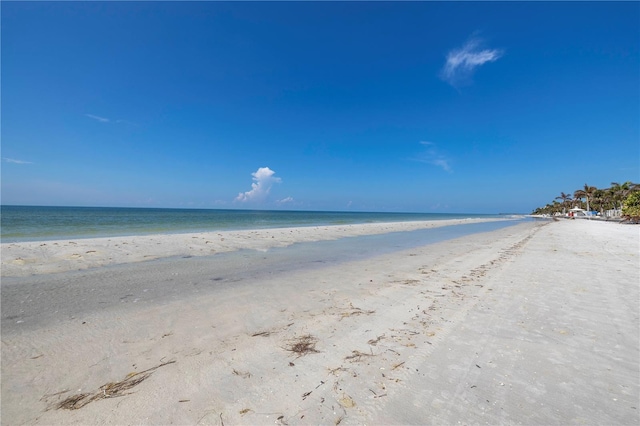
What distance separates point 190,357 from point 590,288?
421 inches

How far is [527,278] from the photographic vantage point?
9164 mm

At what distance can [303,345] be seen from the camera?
458 cm

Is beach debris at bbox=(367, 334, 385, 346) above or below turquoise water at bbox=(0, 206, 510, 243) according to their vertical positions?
below

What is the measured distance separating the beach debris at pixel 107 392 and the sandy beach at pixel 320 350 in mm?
20

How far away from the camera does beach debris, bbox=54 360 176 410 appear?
3.16 metres

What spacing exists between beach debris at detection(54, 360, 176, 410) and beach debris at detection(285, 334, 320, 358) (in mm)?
2063

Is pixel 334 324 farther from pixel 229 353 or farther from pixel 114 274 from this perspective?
pixel 114 274

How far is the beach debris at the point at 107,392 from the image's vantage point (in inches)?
124

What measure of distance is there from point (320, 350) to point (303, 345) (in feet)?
1.13

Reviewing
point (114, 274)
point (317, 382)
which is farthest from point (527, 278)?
point (114, 274)

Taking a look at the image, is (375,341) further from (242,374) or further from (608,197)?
(608,197)

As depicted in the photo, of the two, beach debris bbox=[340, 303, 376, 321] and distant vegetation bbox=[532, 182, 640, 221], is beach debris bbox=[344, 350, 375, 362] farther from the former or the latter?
distant vegetation bbox=[532, 182, 640, 221]

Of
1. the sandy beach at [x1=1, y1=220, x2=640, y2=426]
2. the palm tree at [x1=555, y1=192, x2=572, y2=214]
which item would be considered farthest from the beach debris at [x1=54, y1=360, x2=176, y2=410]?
the palm tree at [x1=555, y1=192, x2=572, y2=214]

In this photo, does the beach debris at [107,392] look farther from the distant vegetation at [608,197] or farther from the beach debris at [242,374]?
the distant vegetation at [608,197]
